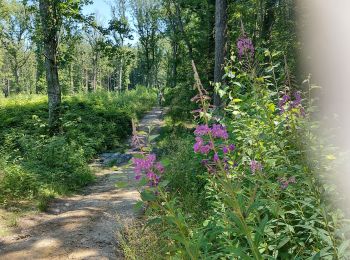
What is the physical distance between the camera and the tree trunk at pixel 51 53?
1118cm

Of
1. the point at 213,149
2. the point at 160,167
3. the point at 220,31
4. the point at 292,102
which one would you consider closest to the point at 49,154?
the point at 220,31

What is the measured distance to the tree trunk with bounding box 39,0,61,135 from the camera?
11.2 meters

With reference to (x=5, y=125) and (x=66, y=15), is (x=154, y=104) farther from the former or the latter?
(x=66, y=15)

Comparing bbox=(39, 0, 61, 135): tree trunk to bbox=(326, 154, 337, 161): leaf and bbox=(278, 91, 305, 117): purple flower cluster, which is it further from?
bbox=(326, 154, 337, 161): leaf

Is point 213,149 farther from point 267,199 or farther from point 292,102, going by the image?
point 292,102

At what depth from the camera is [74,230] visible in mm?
6090

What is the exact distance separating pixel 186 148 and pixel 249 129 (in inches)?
226

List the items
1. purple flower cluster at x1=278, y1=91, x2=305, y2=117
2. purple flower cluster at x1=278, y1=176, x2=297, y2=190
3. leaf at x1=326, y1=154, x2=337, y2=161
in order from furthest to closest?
leaf at x1=326, y1=154, x2=337, y2=161, purple flower cluster at x1=278, y1=91, x2=305, y2=117, purple flower cluster at x1=278, y1=176, x2=297, y2=190

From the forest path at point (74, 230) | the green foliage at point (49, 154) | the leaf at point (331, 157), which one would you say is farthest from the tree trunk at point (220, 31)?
the leaf at point (331, 157)

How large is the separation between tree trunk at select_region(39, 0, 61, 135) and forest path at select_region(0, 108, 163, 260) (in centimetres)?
452

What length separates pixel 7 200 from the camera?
7.26 meters

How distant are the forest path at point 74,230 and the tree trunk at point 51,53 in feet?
14.8

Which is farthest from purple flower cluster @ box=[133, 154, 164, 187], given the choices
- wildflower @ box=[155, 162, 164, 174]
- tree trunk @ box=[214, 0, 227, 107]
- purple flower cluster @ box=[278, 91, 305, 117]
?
tree trunk @ box=[214, 0, 227, 107]

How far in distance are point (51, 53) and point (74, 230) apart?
750cm
